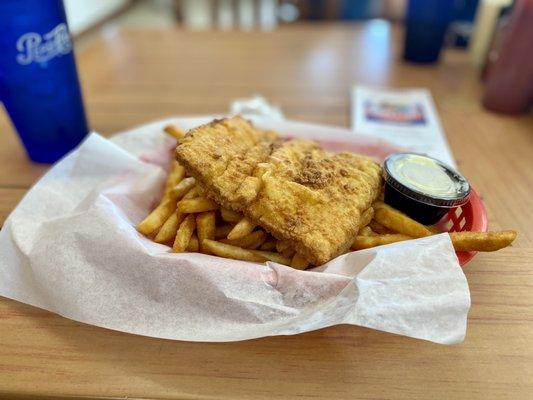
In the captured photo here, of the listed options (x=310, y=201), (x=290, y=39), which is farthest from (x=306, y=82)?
(x=310, y=201)

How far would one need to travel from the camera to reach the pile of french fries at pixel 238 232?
2.82ft

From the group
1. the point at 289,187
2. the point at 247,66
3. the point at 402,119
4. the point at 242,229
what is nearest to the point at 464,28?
the point at 402,119

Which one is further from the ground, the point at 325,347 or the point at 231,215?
the point at 231,215

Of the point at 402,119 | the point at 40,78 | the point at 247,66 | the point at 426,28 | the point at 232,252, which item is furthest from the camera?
the point at 247,66

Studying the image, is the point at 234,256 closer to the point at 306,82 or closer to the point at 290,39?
the point at 306,82

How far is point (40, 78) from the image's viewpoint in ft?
3.92

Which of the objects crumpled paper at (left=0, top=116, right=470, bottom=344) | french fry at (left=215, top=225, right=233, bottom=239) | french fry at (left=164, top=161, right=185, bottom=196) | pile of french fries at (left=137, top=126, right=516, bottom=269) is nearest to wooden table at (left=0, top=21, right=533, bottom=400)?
crumpled paper at (left=0, top=116, right=470, bottom=344)

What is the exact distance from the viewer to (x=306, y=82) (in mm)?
2002

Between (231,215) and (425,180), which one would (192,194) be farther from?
(425,180)

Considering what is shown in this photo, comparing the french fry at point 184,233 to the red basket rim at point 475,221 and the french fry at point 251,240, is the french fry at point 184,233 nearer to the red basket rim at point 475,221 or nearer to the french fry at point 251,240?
the french fry at point 251,240

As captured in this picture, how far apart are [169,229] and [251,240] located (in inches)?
7.6

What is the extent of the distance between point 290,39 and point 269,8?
4.36m

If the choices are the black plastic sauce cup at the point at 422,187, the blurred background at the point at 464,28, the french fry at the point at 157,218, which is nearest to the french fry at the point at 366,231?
the black plastic sauce cup at the point at 422,187

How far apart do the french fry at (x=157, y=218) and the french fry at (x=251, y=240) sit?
174mm
